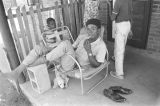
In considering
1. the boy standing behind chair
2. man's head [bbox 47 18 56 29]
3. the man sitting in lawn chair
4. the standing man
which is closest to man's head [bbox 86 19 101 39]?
the man sitting in lawn chair

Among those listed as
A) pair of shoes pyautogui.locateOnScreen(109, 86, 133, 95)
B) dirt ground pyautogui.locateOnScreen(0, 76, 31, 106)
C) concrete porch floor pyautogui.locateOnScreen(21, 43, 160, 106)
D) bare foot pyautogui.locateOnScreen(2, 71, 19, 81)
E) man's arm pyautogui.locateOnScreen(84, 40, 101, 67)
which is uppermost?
man's arm pyautogui.locateOnScreen(84, 40, 101, 67)

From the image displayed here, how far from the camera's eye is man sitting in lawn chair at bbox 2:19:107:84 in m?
2.65

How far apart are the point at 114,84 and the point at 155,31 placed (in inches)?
55.6

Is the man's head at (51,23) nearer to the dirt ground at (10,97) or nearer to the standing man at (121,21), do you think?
the standing man at (121,21)

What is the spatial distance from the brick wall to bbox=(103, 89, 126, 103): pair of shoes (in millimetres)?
1551

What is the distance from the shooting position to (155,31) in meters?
3.44

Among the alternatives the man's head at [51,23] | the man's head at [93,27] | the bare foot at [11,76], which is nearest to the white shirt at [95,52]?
the man's head at [93,27]

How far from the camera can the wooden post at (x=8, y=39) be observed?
8.78 feet

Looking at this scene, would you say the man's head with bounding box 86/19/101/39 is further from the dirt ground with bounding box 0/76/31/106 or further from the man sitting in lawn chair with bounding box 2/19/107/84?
the dirt ground with bounding box 0/76/31/106

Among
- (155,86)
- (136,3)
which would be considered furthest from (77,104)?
(136,3)

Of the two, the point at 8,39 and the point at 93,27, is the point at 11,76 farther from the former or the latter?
the point at 93,27

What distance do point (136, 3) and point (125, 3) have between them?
1.02m

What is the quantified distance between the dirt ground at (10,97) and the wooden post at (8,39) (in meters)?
0.50

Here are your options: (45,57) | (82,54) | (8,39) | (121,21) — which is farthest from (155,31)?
(8,39)
